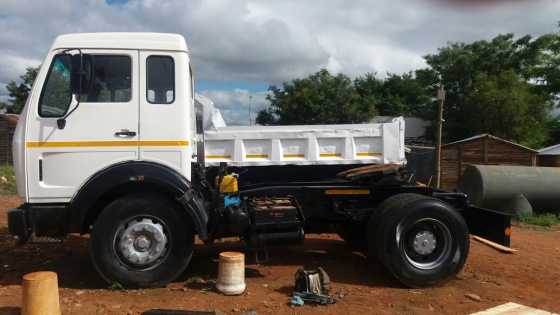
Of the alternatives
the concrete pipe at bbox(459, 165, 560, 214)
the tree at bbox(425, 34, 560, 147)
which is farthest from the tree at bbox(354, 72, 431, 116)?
the concrete pipe at bbox(459, 165, 560, 214)

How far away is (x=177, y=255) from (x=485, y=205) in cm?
837

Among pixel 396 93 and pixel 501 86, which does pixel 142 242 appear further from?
pixel 396 93

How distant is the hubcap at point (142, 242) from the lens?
5164 mm

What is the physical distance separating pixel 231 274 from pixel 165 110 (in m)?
1.90

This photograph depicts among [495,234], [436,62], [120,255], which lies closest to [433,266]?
[495,234]

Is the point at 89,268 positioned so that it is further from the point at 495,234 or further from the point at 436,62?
the point at 436,62

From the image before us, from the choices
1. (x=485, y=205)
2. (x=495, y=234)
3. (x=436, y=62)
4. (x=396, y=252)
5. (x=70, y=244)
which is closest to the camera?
(x=396, y=252)

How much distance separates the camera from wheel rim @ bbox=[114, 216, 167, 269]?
16.9 ft

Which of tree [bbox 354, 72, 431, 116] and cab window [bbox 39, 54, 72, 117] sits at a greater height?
tree [bbox 354, 72, 431, 116]

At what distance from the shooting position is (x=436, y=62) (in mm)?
39719

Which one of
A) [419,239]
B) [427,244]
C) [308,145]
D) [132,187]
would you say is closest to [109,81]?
[132,187]

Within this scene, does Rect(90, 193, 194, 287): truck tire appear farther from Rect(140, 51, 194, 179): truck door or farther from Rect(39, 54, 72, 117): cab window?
Rect(39, 54, 72, 117): cab window

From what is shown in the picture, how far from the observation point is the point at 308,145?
600cm

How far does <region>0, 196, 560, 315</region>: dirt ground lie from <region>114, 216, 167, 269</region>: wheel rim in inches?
13.0
